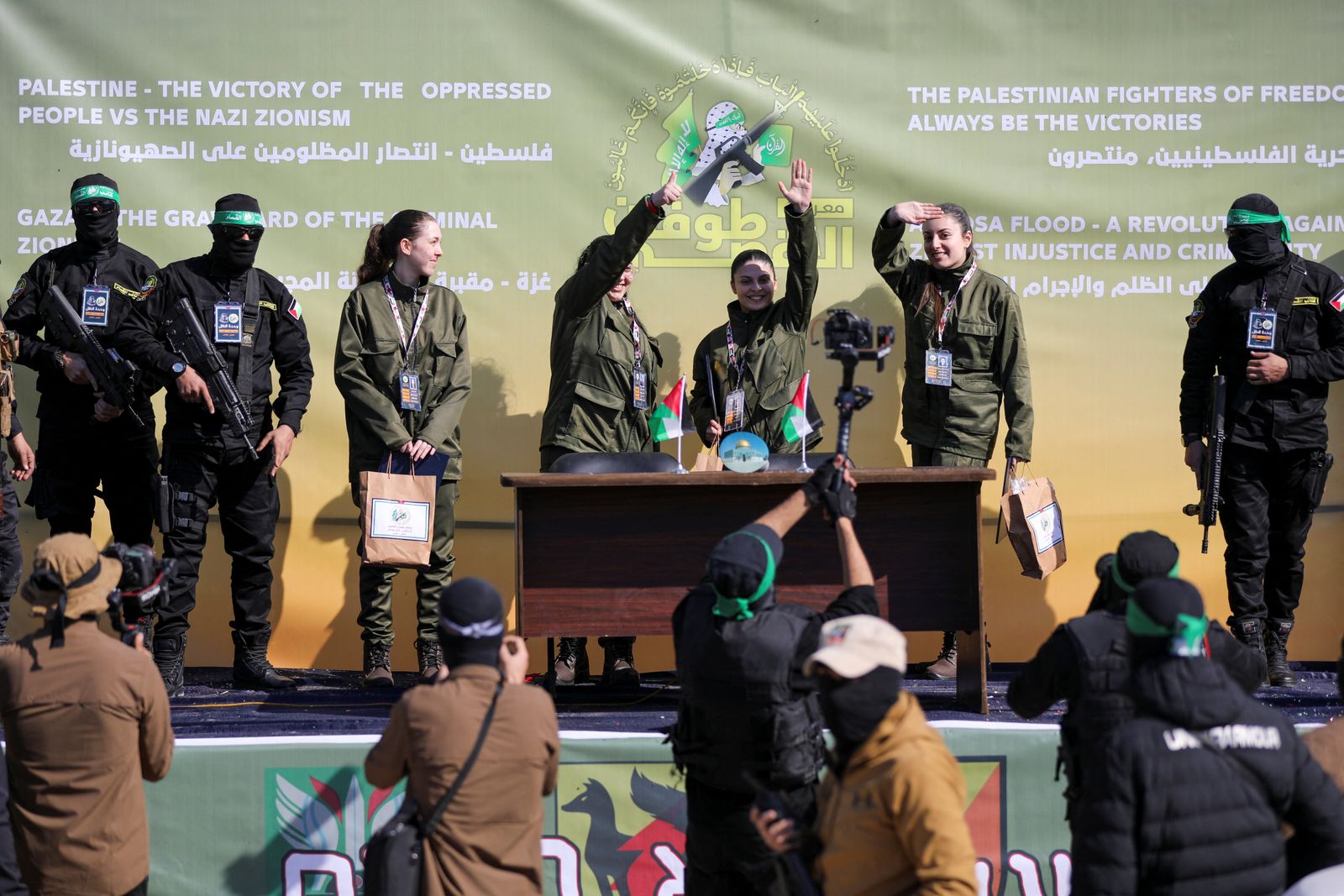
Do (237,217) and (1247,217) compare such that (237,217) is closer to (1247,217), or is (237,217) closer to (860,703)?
(860,703)

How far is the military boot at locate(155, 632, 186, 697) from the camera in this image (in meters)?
5.21

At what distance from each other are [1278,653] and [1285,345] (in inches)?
44.9

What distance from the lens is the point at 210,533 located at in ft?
20.6

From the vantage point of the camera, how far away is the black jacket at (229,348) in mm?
5223

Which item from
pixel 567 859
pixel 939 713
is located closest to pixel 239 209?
pixel 567 859

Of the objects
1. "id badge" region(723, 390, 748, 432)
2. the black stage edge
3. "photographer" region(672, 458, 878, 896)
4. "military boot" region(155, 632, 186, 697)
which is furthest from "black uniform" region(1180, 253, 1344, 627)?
"military boot" region(155, 632, 186, 697)

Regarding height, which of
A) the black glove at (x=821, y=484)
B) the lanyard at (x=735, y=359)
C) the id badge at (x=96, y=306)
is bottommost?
the black glove at (x=821, y=484)

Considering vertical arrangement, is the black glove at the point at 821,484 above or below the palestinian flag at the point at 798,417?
below

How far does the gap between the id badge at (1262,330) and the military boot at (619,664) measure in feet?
8.47

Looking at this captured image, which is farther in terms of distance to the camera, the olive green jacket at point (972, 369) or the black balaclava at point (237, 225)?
the olive green jacket at point (972, 369)

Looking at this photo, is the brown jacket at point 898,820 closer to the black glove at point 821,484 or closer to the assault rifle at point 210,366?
the black glove at point 821,484

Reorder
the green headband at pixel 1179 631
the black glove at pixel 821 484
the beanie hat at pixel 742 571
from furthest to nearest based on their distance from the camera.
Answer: the black glove at pixel 821 484
the beanie hat at pixel 742 571
the green headband at pixel 1179 631

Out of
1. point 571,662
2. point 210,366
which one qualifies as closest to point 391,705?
point 571,662

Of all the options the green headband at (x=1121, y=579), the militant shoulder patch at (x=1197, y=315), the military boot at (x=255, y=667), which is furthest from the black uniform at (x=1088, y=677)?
the military boot at (x=255, y=667)
